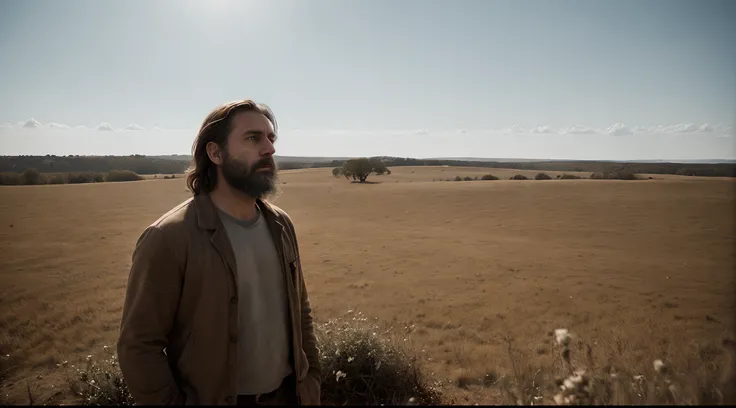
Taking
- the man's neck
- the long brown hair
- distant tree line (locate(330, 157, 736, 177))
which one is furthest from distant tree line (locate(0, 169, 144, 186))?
the man's neck

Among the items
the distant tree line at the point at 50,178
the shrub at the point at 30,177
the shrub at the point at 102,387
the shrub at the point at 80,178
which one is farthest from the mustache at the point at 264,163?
the shrub at the point at 80,178

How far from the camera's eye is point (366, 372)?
377 centimetres

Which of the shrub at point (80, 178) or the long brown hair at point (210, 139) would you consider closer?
the long brown hair at point (210, 139)

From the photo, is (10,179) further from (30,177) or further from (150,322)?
(150,322)

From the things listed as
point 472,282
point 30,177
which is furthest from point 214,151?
point 30,177

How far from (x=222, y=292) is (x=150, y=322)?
0.34 meters

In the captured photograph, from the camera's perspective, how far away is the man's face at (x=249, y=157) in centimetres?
213

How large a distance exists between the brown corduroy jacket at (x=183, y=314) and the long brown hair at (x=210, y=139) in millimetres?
356

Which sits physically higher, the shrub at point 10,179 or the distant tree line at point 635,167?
the distant tree line at point 635,167

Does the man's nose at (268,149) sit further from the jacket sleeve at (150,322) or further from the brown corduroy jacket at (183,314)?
the jacket sleeve at (150,322)

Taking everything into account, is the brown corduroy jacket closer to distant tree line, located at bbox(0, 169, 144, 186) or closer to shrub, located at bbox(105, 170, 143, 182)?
distant tree line, located at bbox(0, 169, 144, 186)

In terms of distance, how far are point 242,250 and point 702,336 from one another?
7.25 metres

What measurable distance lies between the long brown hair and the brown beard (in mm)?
155

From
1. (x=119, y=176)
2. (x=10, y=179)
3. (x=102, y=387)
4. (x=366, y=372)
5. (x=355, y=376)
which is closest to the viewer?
(x=102, y=387)
